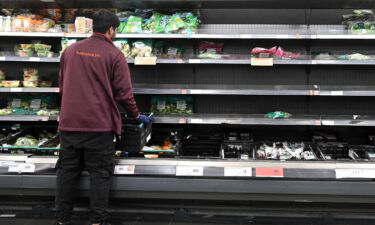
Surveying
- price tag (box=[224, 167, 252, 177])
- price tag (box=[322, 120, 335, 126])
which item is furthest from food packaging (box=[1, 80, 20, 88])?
price tag (box=[322, 120, 335, 126])

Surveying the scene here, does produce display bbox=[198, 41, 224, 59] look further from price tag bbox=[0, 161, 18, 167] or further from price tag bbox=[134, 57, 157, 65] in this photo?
price tag bbox=[0, 161, 18, 167]

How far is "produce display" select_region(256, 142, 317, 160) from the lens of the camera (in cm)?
362

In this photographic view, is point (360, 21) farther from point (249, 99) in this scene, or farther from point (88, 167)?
point (88, 167)

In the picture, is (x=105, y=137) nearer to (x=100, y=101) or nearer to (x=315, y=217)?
(x=100, y=101)

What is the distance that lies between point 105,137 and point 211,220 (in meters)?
1.11

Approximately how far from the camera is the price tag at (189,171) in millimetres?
3086

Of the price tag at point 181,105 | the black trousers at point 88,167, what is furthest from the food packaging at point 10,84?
the price tag at point 181,105

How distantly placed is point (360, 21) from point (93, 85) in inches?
107

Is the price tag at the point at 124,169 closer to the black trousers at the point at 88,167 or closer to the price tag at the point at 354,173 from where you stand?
the black trousers at the point at 88,167

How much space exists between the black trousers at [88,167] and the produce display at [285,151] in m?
1.48

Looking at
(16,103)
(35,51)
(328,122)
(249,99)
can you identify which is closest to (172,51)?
(249,99)

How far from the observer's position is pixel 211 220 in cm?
313

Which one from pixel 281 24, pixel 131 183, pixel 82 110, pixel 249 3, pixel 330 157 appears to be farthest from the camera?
pixel 281 24

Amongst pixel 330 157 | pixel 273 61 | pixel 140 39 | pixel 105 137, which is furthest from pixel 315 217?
pixel 140 39
